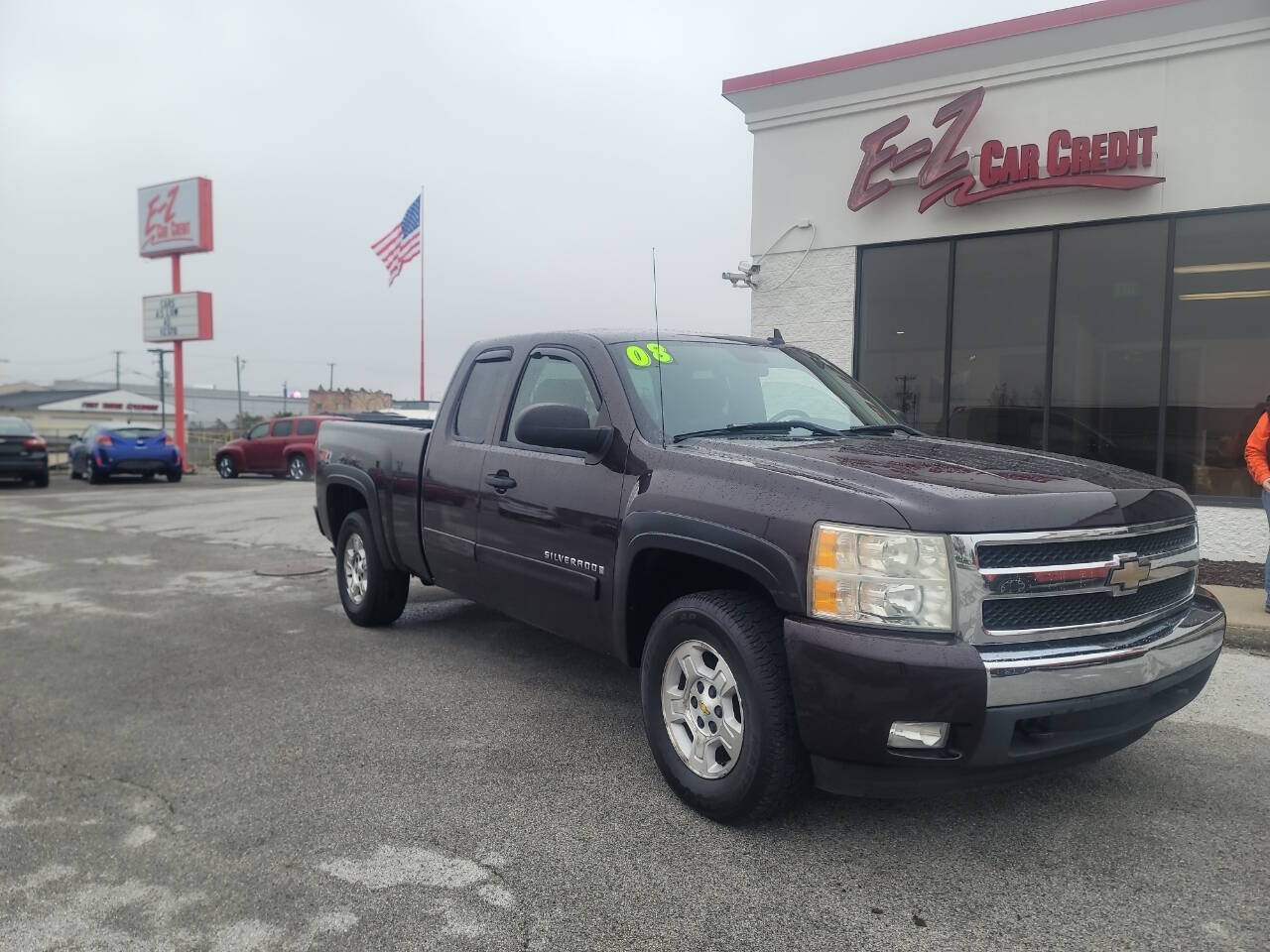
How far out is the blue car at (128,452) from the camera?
2028 centimetres

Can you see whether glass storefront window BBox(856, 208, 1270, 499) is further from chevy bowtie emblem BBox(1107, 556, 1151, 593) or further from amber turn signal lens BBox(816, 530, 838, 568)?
amber turn signal lens BBox(816, 530, 838, 568)

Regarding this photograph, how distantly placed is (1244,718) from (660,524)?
3216mm

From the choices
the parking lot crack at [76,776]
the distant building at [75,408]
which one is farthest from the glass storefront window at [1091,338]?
the distant building at [75,408]

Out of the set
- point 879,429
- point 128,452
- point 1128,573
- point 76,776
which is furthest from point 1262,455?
point 128,452

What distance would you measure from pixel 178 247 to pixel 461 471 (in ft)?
87.2

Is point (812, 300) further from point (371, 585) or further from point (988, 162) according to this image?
point (371, 585)

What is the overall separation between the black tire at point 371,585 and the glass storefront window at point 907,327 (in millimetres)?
6772

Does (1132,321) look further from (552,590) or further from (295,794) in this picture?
(295,794)

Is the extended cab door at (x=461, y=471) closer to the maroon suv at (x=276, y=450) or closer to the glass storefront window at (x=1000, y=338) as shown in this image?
the glass storefront window at (x=1000, y=338)

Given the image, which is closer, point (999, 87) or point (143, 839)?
point (143, 839)

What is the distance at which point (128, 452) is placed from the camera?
20391mm

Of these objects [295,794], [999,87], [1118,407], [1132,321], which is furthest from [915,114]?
[295,794]

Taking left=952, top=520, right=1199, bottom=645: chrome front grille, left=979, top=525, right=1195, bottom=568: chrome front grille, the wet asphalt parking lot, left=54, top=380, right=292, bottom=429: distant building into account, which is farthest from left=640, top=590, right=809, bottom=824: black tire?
left=54, top=380, right=292, bottom=429: distant building

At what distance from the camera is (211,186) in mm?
27047
